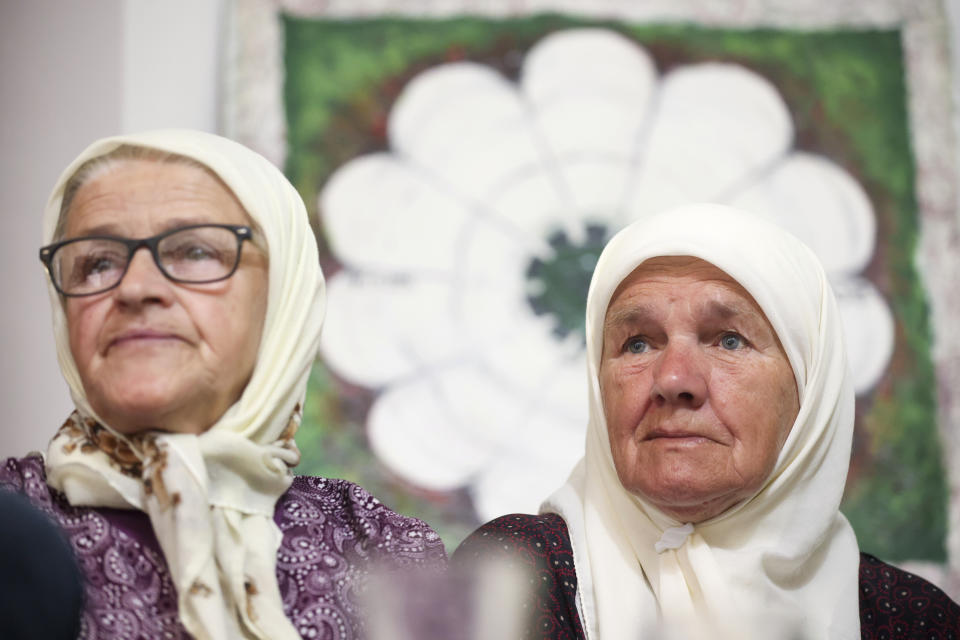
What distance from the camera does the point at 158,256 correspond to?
1.30 metres

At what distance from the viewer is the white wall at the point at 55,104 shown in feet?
7.14

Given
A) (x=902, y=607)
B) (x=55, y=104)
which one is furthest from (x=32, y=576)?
(x=55, y=104)

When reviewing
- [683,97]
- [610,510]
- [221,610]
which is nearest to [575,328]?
[683,97]

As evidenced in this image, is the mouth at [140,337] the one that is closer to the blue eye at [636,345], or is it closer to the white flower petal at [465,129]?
the blue eye at [636,345]

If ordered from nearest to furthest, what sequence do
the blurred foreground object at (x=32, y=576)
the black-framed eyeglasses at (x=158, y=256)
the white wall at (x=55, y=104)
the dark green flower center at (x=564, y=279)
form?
the blurred foreground object at (x=32, y=576)
the black-framed eyeglasses at (x=158, y=256)
the white wall at (x=55, y=104)
the dark green flower center at (x=564, y=279)

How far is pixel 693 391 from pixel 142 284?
0.71 meters

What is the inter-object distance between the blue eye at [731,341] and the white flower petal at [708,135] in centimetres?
111

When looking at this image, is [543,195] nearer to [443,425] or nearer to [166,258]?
[443,425]

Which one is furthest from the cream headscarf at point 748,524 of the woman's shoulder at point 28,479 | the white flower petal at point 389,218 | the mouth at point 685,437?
the white flower petal at point 389,218

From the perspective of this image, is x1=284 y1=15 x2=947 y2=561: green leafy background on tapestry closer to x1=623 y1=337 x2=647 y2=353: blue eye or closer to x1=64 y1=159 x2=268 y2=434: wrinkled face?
x1=623 y1=337 x2=647 y2=353: blue eye

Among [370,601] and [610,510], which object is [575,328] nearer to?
[610,510]

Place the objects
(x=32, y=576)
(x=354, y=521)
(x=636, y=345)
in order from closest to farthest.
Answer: (x=32, y=576) → (x=354, y=521) → (x=636, y=345)

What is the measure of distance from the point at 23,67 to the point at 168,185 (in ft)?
3.80

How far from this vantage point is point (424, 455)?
8.07 feet
